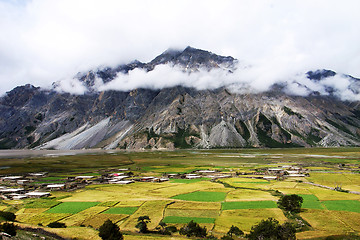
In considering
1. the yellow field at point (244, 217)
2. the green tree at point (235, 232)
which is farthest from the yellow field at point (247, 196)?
the green tree at point (235, 232)

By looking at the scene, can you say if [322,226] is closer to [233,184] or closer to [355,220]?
[355,220]

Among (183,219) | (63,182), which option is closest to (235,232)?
(183,219)

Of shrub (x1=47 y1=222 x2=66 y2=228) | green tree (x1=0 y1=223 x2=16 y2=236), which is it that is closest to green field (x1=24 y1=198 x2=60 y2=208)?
shrub (x1=47 y1=222 x2=66 y2=228)

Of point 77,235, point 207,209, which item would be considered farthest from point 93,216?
point 207,209

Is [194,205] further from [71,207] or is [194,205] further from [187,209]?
[71,207]

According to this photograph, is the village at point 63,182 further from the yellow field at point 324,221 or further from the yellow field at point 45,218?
the yellow field at point 324,221
